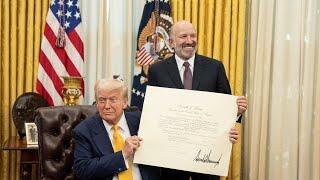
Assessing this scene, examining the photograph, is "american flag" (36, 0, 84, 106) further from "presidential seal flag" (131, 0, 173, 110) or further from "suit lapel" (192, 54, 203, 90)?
"suit lapel" (192, 54, 203, 90)

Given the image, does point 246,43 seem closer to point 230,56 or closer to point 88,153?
point 230,56

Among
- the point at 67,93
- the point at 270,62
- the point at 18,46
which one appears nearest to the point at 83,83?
the point at 67,93

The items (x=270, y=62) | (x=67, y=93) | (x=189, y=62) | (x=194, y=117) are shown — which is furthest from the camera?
(x=270, y=62)

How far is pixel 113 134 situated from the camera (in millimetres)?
2480

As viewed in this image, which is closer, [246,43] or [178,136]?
[178,136]

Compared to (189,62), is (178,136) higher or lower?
lower

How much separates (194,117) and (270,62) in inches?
81.5

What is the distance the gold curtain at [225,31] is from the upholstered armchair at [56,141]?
2063mm

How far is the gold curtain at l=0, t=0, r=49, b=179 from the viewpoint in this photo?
4.31 m

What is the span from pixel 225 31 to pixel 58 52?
1.69 metres

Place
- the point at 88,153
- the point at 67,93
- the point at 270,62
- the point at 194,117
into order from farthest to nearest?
the point at 270,62 → the point at 67,93 → the point at 194,117 → the point at 88,153

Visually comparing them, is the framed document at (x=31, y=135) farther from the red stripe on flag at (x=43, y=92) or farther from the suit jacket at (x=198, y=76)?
the suit jacket at (x=198, y=76)

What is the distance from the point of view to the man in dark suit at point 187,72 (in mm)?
2984
